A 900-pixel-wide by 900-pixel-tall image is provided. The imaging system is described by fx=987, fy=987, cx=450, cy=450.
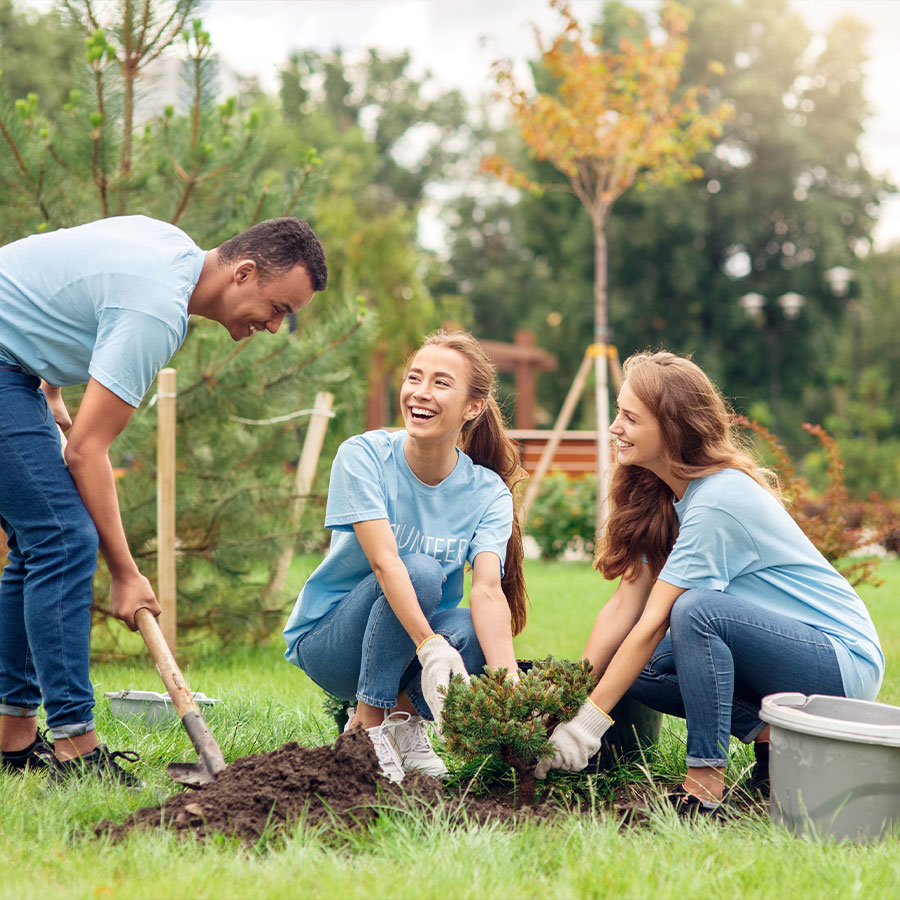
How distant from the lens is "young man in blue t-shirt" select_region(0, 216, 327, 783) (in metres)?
2.31

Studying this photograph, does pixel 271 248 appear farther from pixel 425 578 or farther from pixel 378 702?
pixel 378 702

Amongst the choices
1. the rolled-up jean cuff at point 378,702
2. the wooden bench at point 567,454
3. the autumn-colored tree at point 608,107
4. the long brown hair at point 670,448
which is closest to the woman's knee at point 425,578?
the rolled-up jean cuff at point 378,702

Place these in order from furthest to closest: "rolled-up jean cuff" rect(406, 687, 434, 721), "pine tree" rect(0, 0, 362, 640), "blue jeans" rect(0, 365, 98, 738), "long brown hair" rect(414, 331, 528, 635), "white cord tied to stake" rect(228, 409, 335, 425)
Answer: "white cord tied to stake" rect(228, 409, 335, 425)
"pine tree" rect(0, 0, 362, 640)
"long brown hair" rect(414, 331, 528, 635)
"rolled-up jean cuff" rect(406, 687, 434, 721)
"blue jeans" rect(0, 365, 98, 738)

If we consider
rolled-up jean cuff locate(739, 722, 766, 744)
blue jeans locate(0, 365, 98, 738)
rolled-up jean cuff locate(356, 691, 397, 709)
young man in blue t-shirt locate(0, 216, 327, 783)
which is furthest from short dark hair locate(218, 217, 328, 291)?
rolled-up jean cuff locate(739, 722, 766, 744)

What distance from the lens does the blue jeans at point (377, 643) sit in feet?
8.46

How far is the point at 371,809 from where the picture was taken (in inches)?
88.0

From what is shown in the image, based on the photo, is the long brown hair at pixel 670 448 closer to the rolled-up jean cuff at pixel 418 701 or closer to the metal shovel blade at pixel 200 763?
the rolled-up jean cuff at pixel 418 701

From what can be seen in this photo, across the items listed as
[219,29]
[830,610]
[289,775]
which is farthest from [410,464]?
[219,29]

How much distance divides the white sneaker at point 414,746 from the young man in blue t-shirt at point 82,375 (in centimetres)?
69

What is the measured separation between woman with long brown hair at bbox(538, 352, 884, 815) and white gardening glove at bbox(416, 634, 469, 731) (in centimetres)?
31

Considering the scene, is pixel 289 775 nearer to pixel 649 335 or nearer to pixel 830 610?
pixel 830 610

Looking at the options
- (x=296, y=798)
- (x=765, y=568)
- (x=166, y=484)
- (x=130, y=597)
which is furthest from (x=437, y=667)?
(x=166, y=484)

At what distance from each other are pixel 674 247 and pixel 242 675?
58.7 ft

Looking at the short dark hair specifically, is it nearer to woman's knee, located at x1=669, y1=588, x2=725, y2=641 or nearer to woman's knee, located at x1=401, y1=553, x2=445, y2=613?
woman's knee, located at x1=401, y1=553, x2=445, y2=613
